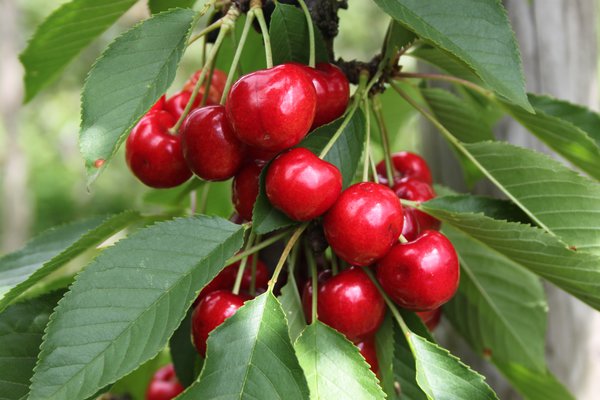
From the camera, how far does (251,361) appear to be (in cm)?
72

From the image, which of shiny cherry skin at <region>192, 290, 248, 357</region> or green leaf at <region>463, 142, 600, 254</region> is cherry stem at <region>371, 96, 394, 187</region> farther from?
shiny cherry skin at <region>192, 290, 248, 357</region>

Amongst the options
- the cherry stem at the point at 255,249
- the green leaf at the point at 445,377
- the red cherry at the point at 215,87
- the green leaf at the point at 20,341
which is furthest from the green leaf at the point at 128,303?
the red cherry at the point at 215,87

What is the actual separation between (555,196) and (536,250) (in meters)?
0.13

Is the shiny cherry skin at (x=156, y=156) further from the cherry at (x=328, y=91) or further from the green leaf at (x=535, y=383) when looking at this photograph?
the green leaf at (x=535, y=383)

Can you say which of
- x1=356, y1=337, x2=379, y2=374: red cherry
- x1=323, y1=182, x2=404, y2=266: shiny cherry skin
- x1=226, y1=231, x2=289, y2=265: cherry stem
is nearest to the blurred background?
x1=226, y1=231, x2=289, y2=265: cherry stem

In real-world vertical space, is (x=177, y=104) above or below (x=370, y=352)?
above

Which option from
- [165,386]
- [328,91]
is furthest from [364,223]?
[165,386]

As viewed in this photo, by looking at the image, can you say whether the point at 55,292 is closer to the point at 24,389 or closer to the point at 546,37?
the point at 24,389

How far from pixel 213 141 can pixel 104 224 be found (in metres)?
0.22

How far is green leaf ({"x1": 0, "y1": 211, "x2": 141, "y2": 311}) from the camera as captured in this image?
831mm

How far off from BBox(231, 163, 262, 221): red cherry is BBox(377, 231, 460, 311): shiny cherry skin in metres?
0.19

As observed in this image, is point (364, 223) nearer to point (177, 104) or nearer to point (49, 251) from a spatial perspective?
point (177, 104)

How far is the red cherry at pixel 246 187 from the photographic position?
34.9 inches

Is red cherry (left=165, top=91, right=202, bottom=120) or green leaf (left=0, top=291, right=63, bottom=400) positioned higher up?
red cherry (left=165, top=91, right=202, bottom=120)
